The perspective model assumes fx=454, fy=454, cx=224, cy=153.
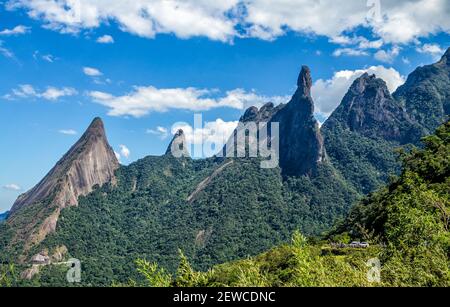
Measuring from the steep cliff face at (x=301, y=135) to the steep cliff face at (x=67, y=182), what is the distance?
217ft

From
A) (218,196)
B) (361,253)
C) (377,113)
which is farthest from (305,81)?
(361,253)

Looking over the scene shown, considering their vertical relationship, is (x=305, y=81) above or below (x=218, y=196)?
above

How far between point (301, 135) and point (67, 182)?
254ft

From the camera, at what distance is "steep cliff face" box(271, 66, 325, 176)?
14788 cm

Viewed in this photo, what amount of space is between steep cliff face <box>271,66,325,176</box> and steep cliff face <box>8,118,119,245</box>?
66.0m

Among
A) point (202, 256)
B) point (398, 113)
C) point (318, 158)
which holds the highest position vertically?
point (398, 113)

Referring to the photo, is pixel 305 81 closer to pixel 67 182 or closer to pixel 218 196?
pixel 218 196

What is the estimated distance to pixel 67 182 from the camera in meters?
144
